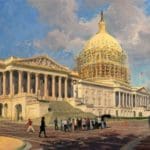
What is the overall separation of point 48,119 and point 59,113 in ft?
17.0

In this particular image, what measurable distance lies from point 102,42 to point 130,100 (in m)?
22.1

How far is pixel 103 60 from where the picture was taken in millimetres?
142000

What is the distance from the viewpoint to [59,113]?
78.1 meters

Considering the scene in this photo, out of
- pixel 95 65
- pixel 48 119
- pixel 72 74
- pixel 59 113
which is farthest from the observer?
pixel 95 65

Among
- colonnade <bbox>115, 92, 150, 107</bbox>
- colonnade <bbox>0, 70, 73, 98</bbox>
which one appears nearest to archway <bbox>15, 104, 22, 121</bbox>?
colonnade <bbox>0, 70, 73, 98</bbox>

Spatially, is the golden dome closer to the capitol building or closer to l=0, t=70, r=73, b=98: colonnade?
the capitol building

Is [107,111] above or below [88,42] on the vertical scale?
below

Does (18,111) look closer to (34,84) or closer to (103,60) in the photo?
(34,84)

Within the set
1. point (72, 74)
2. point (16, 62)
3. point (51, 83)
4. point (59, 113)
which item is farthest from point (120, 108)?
point (59, 113)

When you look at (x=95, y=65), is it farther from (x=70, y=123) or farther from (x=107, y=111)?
(x=70, y=123)

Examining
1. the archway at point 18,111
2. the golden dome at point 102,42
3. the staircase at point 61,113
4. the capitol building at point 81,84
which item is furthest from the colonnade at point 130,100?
the archway at point 18,111

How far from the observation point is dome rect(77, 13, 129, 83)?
141750 mm

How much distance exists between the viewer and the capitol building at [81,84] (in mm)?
95875

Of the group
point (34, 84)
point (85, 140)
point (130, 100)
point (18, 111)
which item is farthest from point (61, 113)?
point (130, 100)
